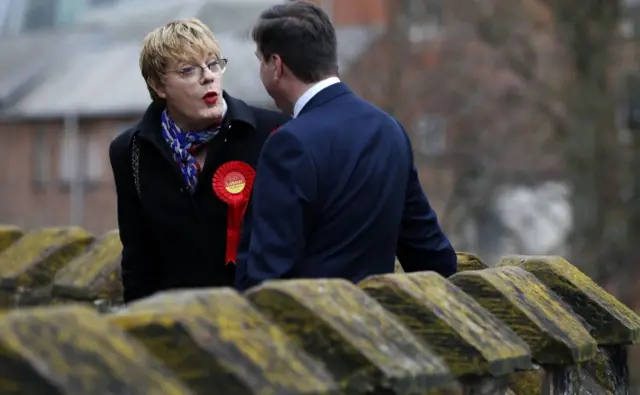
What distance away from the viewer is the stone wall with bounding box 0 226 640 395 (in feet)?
8.66

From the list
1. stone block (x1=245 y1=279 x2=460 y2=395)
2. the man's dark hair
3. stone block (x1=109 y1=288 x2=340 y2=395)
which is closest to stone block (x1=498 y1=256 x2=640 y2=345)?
the man's dark hair

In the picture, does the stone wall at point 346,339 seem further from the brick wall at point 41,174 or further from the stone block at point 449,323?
the brick wall at point 41,174

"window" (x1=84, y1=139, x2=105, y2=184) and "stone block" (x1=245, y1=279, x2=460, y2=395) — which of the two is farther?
"window" (x1=84, y1=139, x2=105, y2=184)

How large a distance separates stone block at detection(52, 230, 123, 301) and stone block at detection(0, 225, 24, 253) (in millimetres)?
433

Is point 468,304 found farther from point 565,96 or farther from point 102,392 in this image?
point 565,96

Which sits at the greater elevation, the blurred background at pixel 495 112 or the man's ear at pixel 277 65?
the man's ear at pixel 277 65

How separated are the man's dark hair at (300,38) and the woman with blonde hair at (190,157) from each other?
593 millimetres

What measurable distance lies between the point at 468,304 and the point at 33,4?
58.4 metres

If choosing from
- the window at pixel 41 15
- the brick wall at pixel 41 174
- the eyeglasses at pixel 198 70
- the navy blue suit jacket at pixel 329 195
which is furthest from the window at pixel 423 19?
the window at pixel 41 15

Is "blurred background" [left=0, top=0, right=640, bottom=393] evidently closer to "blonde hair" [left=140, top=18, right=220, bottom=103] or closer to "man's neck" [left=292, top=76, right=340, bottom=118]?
"blonde hair" [left=140, top=18, right=220, bottom=103]

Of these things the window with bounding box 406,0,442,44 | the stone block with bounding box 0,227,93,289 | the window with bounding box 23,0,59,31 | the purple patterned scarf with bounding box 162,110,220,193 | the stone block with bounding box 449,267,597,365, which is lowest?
the window with bounding box 23,0,59,31

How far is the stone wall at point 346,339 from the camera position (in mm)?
2641

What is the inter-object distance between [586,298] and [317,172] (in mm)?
1109

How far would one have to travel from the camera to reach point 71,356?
2.61m
